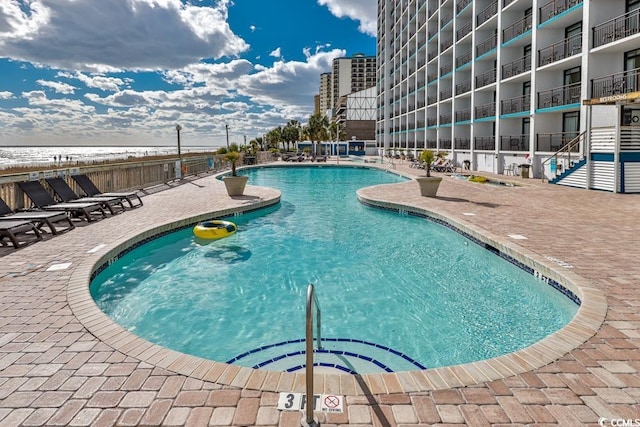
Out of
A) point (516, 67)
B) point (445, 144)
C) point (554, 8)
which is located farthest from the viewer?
point (445, 144)

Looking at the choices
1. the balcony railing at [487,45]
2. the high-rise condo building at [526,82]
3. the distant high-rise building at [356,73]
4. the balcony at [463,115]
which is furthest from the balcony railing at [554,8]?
the distant high-rise building at [356,73]

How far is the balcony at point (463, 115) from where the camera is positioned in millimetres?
32656

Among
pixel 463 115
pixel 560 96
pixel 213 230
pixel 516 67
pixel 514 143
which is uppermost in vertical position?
pixel 516 67

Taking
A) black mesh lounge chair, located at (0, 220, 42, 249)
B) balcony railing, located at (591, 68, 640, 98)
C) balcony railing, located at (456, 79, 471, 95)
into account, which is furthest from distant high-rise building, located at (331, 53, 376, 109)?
black mesh lounge chair, located at (0, 220, 42, 249)

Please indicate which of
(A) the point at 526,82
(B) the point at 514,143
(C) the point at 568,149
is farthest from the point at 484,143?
(C) the point at 568,149

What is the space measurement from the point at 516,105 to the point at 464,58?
9958mm

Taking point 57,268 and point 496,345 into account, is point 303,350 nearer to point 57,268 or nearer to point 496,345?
point 496,345

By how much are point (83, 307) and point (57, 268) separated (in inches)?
82.2

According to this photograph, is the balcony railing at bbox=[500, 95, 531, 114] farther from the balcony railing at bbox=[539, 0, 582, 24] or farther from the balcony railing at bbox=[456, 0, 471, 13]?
the balcony railing at bbox=[456, 0, 471, 13]

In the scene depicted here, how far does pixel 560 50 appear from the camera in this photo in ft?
70.2

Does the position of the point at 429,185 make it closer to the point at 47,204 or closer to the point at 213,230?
the point at 213,230

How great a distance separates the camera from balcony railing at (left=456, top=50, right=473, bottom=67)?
32562 mm

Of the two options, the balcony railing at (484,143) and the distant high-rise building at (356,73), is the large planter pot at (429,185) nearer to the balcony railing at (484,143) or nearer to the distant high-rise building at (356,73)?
the balcony railing at (484,143)

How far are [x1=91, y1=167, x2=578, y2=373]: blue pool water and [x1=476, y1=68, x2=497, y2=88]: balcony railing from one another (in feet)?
71.3
